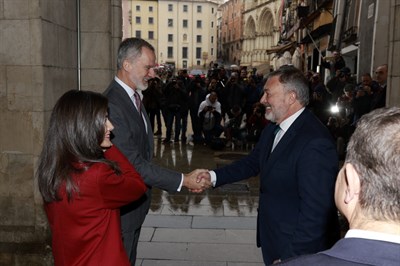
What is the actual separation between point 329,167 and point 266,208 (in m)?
0.54

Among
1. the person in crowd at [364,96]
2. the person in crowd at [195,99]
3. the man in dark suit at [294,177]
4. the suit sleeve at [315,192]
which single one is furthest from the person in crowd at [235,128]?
the suit sleeve at [315,192]

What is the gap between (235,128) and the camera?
Answer: 1204cm

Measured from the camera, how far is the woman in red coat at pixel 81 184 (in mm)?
2389

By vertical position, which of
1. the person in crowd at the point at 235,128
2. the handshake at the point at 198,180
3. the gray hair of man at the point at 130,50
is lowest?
the person in crowd at the point at 235,128

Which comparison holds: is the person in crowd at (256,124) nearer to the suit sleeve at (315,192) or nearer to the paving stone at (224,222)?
the paving stone at (224,222)

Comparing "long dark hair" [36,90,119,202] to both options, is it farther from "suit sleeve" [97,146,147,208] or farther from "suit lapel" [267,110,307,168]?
"suit lapel" [267,110,307,168]

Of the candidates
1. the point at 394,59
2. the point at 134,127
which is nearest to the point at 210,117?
the point at 394,59

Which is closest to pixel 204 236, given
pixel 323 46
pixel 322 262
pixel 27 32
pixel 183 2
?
pixel 27 32

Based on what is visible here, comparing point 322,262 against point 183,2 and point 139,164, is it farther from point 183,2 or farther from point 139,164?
point 183,2

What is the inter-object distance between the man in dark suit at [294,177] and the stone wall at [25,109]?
8.99 ft

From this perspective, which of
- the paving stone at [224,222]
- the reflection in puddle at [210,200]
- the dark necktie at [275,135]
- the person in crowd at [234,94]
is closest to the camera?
the dark necktie at [275,135]

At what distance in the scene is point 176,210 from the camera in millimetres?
6496

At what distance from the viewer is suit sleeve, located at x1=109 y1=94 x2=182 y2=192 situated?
10.6 ft

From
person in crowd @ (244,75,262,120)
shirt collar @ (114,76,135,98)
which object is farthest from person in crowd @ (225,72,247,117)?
shirt collar @ (114,76,135,98)
